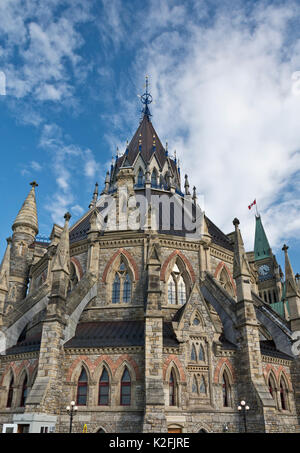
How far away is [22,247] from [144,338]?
1978 centimetres

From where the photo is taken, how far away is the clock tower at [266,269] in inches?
2411

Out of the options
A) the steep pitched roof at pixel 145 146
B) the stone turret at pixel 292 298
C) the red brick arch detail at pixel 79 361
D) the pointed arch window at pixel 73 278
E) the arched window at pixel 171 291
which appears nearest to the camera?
the red brick arch detail at pixel 79 361

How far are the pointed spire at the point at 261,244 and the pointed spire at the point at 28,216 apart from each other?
4892cm

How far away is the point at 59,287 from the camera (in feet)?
69.6

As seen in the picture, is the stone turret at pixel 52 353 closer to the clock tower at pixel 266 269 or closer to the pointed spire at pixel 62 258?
the pointed spire at pixel 62 258

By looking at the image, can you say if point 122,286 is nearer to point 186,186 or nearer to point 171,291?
point 171,291

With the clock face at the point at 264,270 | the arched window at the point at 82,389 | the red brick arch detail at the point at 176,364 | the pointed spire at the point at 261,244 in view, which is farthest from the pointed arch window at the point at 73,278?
the pointed spire at the point at 261,244

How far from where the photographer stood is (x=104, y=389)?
1967 centimetres

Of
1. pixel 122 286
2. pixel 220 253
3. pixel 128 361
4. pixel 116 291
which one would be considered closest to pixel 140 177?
pixel 220 253

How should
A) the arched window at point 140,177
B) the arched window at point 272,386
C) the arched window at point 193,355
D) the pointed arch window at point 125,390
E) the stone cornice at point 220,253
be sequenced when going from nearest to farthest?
the pointed arch window at point 125,390, the arched window at point 193,355, the arched window at point 272,386, the stone cornice at point 220,253, the arched window at point 140,177

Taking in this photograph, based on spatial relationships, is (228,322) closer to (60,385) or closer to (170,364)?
(170,364)

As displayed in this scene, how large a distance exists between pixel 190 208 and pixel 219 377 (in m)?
17.8

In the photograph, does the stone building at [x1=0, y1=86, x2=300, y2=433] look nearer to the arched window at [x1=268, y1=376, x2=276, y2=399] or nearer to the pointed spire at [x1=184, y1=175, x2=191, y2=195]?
the arched window at [x1=268, y1=376, x2=276, y2=399]
